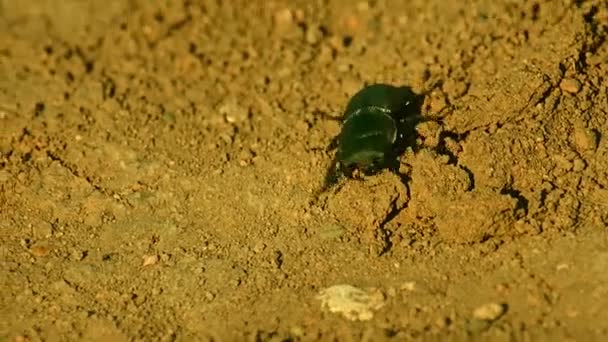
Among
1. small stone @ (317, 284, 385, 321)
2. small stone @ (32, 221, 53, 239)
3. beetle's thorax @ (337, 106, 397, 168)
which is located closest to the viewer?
small stone @ (317, 284, 385, 321)

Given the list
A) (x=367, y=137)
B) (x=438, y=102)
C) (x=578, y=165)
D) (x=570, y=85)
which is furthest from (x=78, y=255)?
(x=570, y=85)

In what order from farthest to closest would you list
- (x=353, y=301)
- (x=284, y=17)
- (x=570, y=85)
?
(x=570, y=85)
(x=284, y=17)
(x=353, y=301)

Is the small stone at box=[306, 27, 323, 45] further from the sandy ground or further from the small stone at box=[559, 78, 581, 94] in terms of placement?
the small stone at box=[559, 78, 581, 94]

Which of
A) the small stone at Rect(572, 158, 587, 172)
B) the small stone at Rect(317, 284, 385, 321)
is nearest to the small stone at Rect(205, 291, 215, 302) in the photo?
the small stone at Rect(317, 284, 385, 321)

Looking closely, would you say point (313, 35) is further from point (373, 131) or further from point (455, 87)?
point (455, 87)

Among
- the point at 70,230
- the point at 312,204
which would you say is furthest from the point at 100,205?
the point at 312,204

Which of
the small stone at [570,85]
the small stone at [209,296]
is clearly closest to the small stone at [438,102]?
the small stone at [570,85]

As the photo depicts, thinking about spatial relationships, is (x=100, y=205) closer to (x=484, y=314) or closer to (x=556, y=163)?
(x=484, y=314)
